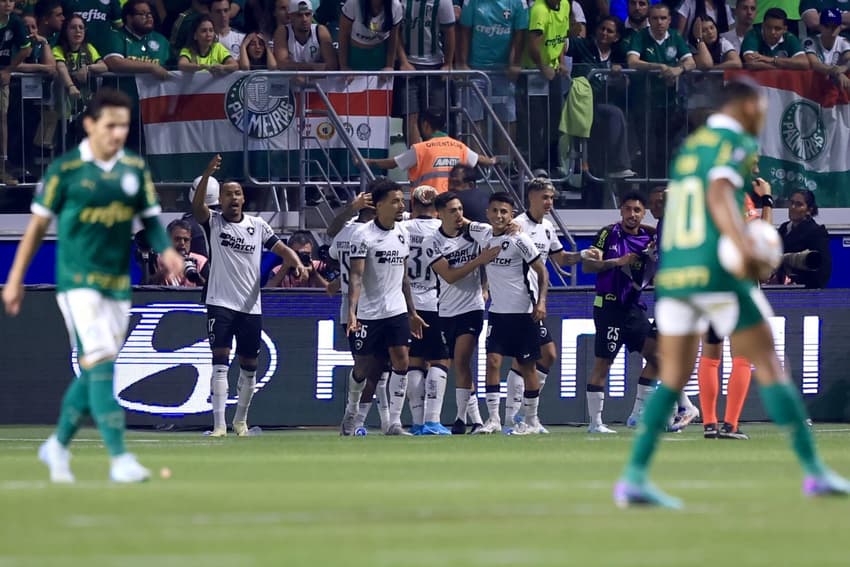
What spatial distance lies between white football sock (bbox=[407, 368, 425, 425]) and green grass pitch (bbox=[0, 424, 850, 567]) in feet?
14.1

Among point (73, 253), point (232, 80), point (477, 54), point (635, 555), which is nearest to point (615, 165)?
point (477, 54)

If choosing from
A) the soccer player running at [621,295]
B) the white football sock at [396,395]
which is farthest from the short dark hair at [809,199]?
the white football sock at [396,395]

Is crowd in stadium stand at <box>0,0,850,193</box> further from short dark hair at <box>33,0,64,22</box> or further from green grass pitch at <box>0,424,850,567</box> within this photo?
green grass pitch at <box>0,424,850,567</box>

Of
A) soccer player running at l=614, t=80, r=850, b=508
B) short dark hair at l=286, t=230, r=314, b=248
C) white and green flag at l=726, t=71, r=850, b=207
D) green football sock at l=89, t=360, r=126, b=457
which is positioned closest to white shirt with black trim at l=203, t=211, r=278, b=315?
short dark hair at l=286, t=230, r=314, b=248

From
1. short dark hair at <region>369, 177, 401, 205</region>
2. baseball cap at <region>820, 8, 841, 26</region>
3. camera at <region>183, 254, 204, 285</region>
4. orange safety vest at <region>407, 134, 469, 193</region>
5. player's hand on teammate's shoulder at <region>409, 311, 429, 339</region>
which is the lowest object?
player's hand on teammate's shoulder at <region>409, 311, 429, 339</region>

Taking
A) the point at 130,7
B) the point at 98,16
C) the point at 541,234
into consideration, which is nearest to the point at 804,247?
the point at 541,234

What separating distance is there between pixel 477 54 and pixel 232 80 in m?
3.25

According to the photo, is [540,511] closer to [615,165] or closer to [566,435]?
[566,435]

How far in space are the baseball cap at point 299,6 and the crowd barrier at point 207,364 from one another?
4356mm

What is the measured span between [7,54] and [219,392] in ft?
19.2

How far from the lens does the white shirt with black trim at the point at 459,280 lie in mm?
19016

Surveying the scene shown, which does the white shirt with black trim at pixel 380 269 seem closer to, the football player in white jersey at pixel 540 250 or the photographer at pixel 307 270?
the football player in white jersey at pixel 540 250

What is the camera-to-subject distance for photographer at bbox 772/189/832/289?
21.4m

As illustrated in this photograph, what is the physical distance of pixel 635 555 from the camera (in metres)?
7.35
